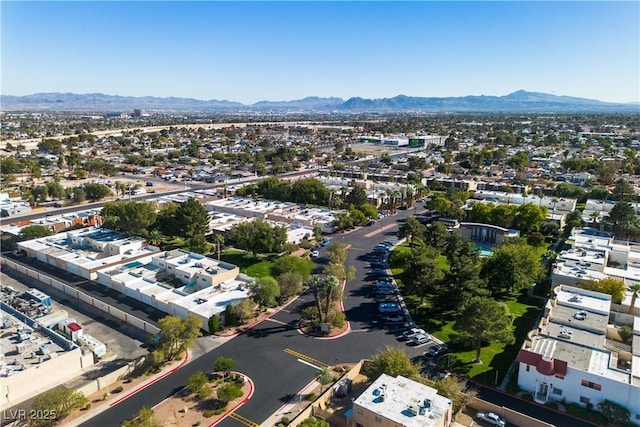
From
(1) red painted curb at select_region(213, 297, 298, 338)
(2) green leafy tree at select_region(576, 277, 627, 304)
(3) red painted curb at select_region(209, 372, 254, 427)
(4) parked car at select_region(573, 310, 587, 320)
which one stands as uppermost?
(2) green leafy tree at select_region(576, 277, 627, 304)

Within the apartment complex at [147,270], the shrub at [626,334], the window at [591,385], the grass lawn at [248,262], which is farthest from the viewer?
the grass lawn at [248,262]

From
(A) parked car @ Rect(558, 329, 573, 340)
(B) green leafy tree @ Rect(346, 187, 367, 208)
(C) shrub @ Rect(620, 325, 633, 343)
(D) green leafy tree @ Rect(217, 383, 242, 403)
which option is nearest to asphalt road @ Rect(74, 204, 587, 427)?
(D) green leafy tree @ Rect(217, 383, 242, 403)

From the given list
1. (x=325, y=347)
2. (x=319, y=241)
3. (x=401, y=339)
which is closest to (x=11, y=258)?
(x=319, y=241)

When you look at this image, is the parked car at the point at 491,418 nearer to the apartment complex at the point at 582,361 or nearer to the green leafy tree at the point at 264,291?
the apartment complex at the point at 582,361

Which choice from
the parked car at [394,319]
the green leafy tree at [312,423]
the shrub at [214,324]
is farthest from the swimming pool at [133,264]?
the green leafy tree at [312,423]

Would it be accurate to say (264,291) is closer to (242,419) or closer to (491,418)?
(242,419)

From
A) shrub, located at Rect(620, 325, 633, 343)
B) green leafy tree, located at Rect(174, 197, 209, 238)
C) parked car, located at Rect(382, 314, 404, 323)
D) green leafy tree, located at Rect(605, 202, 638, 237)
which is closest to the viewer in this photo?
shrub, located at Rect(620, 325, 633, 343)

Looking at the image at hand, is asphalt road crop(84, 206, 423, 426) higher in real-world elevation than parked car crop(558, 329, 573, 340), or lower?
lower

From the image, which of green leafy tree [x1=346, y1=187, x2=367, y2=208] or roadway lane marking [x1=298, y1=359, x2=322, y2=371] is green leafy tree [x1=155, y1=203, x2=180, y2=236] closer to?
green leafy tree [x1=346, y1=187, x2=367, y2=208]
